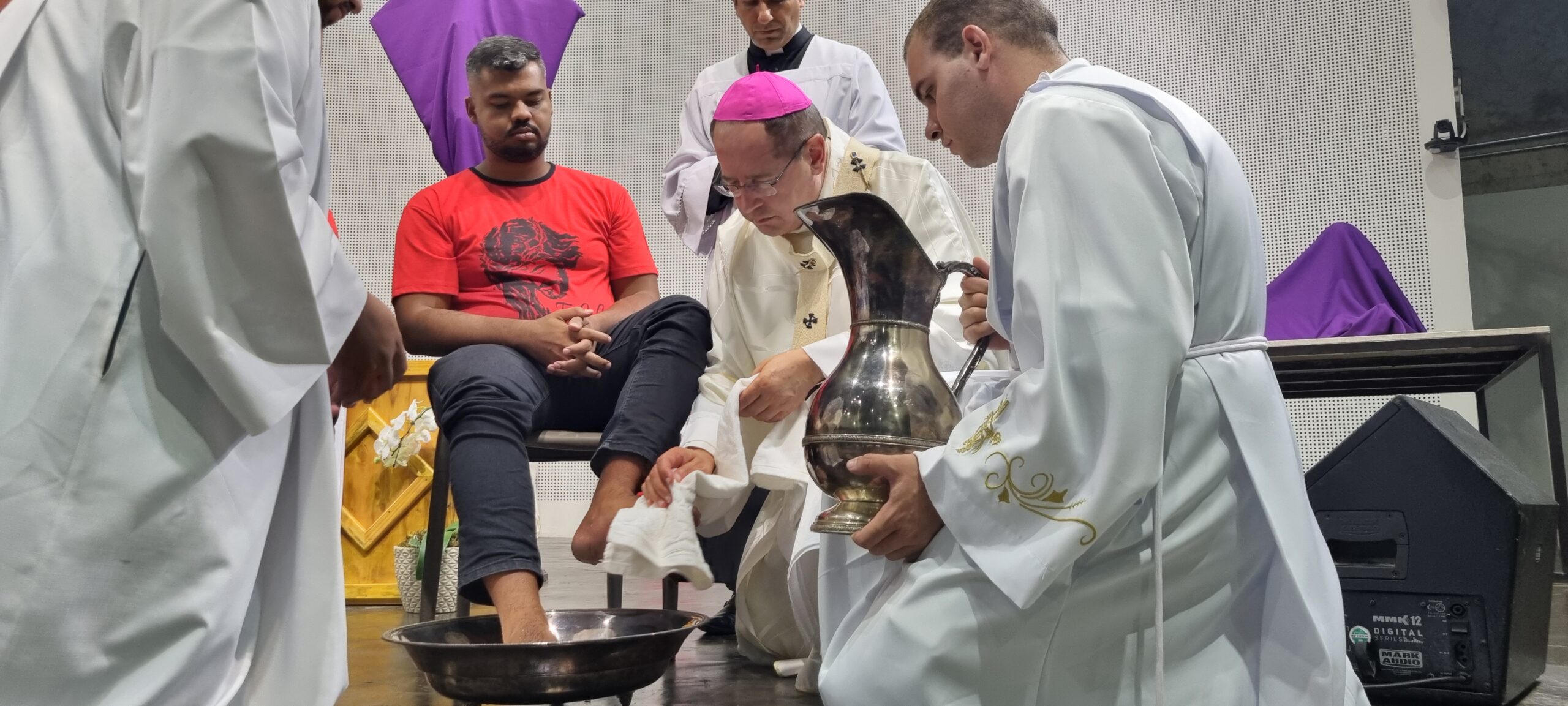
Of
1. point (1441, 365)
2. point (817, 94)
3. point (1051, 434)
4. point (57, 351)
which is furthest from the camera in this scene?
point (817, 94)

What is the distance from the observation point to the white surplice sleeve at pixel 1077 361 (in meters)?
1.43

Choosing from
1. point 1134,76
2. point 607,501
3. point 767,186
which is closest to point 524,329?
point 607,501

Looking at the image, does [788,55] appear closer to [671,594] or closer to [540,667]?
[671,594]

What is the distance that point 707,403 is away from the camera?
2.76 meters

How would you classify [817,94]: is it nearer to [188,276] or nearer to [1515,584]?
[1515,584]

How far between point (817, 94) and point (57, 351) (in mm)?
3352

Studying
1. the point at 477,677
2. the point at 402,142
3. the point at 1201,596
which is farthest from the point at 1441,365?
the point at 402,142

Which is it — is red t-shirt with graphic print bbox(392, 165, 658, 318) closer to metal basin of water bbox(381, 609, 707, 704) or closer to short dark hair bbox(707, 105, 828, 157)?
short dark hair bbox(707, 105, 828, 157)

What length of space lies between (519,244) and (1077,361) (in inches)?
85.9

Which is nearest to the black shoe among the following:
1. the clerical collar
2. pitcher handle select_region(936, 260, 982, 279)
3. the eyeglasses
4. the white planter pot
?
the white planter pot

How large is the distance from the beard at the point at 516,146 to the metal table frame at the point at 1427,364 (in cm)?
219

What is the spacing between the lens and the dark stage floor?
2.37m

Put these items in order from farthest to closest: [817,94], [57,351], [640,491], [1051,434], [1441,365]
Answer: [817,94]
[1441,365]
[640,491]
[1051,434]
[57,351]

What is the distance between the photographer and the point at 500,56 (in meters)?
3.30
